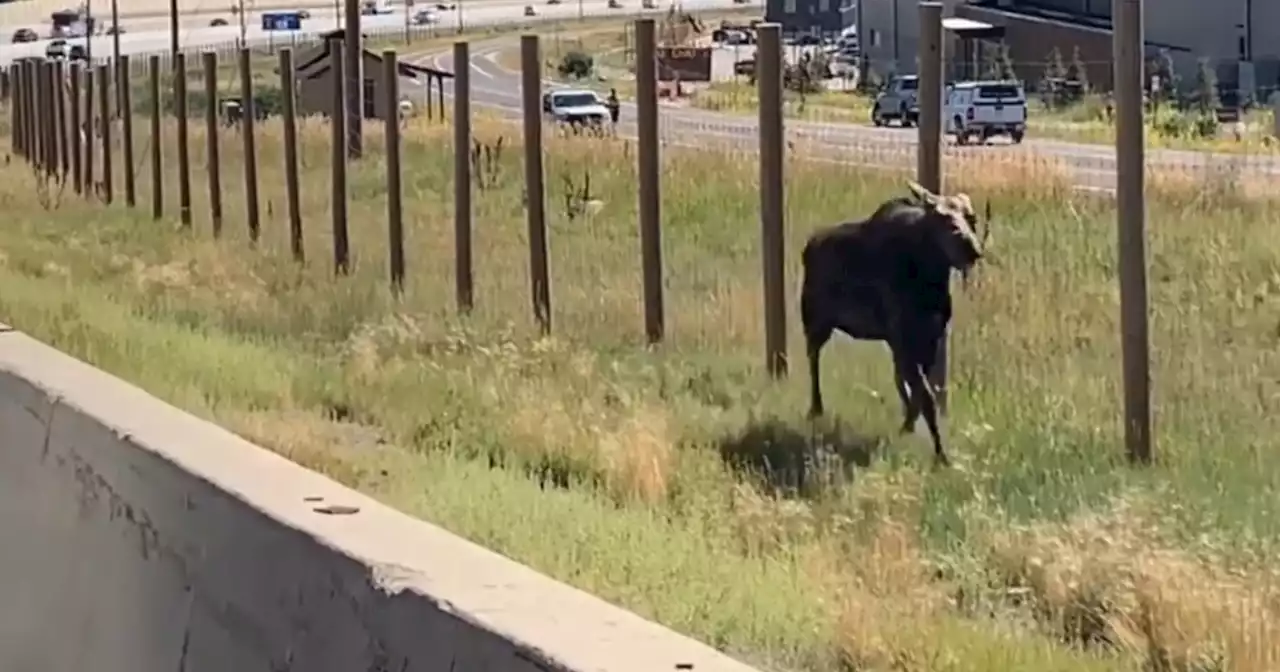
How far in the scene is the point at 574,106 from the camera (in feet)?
194

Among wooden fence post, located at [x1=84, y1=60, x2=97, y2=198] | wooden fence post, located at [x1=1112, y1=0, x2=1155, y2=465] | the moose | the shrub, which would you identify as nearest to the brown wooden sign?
the shrub

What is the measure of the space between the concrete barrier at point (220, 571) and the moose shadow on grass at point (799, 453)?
361 cm

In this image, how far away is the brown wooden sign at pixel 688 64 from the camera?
73750mm

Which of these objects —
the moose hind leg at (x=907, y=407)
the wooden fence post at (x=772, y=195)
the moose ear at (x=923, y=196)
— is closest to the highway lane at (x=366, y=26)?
the wooden fence post at (x=772, y=195)

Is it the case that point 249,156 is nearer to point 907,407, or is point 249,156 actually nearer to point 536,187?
point 536,187

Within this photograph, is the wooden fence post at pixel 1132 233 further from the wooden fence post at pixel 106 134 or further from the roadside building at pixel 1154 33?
the roadside building at pixel 1154 33

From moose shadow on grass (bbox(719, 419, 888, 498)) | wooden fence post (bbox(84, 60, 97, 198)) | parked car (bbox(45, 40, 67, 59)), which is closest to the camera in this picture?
moose shadow on grass (bbox(719, 419, 888, 498))

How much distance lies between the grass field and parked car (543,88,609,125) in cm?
3036

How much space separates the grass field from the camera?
7.44 metres

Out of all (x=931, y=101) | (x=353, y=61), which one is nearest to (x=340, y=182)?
(x=353, y=61)

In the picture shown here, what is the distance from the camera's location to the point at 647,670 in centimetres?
407

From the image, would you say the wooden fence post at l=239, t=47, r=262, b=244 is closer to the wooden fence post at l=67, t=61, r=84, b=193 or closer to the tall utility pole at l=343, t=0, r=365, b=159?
the tall utility pole at l=343, t=0, r=365, b=159

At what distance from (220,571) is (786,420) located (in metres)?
6.70

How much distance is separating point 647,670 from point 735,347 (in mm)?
11304
